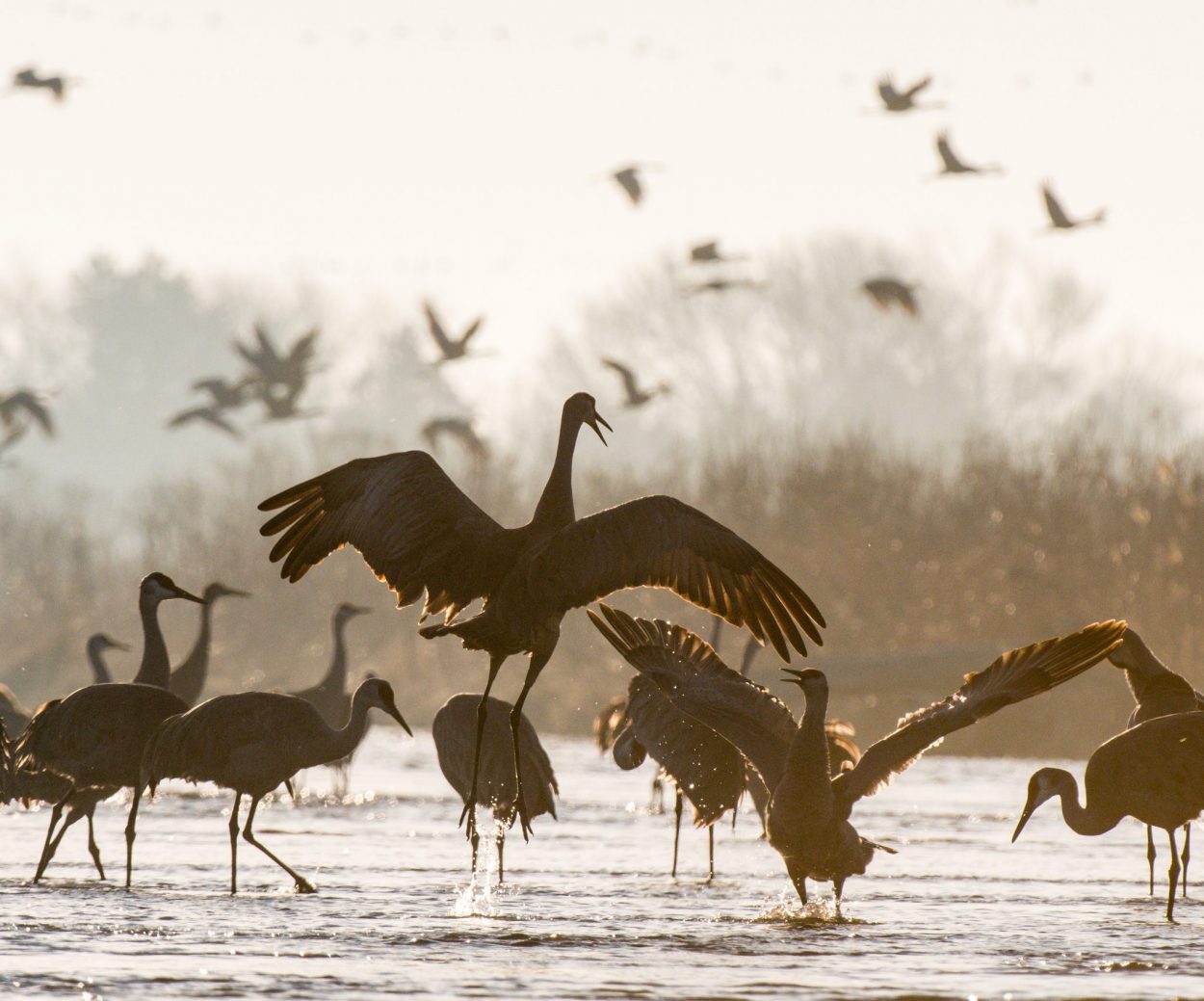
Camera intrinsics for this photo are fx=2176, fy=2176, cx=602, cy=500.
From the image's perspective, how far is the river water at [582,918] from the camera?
8250 mm

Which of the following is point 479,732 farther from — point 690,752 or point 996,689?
point 996,689

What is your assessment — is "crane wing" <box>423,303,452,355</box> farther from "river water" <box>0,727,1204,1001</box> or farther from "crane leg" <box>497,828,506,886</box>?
"crane leg" <box>497,828,506,886</box>

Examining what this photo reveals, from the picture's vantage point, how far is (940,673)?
26.5 metres

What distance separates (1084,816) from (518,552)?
3.52 metres

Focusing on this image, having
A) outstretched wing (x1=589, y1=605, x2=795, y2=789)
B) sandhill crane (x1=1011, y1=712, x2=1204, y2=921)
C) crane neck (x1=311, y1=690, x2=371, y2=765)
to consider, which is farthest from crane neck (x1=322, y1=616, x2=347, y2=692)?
sandhill crane (x1=1011, y1=712, x2=1204, y2=921)

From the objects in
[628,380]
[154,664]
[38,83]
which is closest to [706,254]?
[628,380]

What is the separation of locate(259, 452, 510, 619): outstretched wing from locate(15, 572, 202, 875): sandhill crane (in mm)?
1881

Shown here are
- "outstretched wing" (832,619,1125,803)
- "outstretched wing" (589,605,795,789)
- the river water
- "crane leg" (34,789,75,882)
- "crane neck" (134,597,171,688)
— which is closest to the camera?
the river water

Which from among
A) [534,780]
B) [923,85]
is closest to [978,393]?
[923,85]

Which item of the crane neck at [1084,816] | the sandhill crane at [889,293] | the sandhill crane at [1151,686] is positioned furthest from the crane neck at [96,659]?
the sandhill crane at [889,293]

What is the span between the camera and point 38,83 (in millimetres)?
22703

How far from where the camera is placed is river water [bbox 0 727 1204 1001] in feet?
27.1

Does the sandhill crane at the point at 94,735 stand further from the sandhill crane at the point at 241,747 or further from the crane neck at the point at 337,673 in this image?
the crane neck at the point at 337,673

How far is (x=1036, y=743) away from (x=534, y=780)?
49.0 feet
